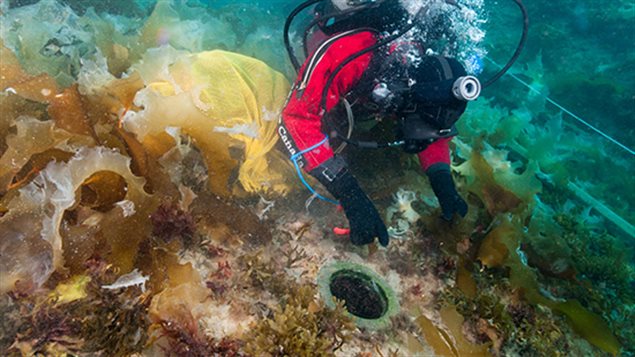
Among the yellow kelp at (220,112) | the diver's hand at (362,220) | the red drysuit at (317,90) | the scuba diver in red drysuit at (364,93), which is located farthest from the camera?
the red drysuit at (317,90)

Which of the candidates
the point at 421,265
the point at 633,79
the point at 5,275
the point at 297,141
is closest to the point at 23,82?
the point at 5,275

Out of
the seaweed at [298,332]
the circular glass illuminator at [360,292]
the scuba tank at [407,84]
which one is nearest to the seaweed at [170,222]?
the seaweed at [298,332]

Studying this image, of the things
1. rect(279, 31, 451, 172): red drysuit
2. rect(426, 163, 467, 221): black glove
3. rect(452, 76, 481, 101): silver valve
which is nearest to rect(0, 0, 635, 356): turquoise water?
rect(426, 163, 467, 221): black glove

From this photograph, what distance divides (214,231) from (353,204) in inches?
41.9

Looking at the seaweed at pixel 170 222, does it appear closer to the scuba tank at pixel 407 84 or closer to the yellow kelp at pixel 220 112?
the yellow kelp at pixel 220 112

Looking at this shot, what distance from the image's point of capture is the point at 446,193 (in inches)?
131

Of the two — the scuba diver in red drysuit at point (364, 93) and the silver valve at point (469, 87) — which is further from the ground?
the silver valve at point (469, 87)

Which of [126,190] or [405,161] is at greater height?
[126,190]

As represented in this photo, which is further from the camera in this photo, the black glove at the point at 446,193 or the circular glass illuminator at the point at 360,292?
the black glove at the point at 446,193

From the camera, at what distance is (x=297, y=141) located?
2.95 m

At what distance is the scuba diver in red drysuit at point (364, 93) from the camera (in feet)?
9.34

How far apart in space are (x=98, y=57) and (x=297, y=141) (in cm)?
161

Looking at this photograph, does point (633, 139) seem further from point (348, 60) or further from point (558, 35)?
point (348, 60)

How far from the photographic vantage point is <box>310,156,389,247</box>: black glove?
275cm
